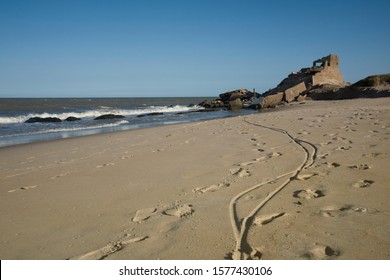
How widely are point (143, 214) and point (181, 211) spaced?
375mm

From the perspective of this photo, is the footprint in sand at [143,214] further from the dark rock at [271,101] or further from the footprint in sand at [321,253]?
the dark rock at [271,101]

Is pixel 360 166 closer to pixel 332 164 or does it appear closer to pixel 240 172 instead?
pixel 332 164

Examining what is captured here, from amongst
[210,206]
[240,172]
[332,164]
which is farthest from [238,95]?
[210,206]

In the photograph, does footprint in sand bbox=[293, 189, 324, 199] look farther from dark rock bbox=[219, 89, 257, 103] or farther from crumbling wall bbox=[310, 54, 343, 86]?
dark rock bbox=[219, 89, 257, 103]

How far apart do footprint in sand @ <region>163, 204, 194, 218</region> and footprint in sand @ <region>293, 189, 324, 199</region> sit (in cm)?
110

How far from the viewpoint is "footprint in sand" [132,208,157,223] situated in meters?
2.77

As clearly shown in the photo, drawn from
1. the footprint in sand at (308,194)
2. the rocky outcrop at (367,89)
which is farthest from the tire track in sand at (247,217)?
the rocky outcrop at (367,89)

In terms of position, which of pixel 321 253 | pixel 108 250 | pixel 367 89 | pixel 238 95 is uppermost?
pixel 238 95

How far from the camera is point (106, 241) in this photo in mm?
2389

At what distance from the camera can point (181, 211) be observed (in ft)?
9.46

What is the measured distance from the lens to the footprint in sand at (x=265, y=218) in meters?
2.51

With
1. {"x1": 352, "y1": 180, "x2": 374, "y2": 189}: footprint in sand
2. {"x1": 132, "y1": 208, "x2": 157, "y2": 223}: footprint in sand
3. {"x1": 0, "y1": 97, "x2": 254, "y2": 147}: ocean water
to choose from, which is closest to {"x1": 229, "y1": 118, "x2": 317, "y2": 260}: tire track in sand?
{"x1": 352, "y1": 180, "x2": 374, "y2": 189}: footprint in sand
